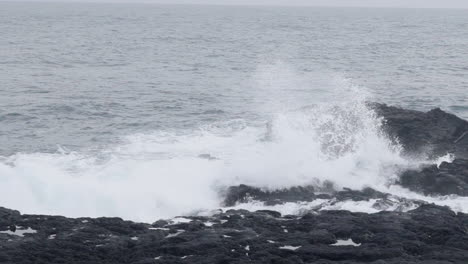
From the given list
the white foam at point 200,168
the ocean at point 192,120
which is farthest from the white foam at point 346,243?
the ocean at point 192,120

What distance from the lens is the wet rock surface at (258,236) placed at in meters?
17.9

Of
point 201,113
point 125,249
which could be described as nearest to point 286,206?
point 125,249

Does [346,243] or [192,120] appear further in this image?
[192,120]

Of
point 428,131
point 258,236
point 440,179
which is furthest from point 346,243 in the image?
point 428,131

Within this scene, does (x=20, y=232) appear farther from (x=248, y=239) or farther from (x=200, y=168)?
(x=200, y=168)

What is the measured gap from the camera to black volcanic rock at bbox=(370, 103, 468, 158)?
29.1 meters

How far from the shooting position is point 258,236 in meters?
19.5

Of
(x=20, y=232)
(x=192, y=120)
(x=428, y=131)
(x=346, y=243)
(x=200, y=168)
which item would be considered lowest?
(x=192, y=120)

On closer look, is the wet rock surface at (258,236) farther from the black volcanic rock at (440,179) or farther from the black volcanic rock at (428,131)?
the black volcanic rock at (428,131)

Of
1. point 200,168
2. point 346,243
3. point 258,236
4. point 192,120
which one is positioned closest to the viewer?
point 346,243

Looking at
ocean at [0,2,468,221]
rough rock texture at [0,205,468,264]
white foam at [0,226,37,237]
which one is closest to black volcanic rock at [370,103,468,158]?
ocean at [0,2,468,221]

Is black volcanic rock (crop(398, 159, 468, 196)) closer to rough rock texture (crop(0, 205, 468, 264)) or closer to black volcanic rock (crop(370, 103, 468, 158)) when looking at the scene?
black volcanic rock (crop(370, 103, 468, 158))

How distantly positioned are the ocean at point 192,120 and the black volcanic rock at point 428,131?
75 cm

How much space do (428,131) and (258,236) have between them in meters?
14.0
